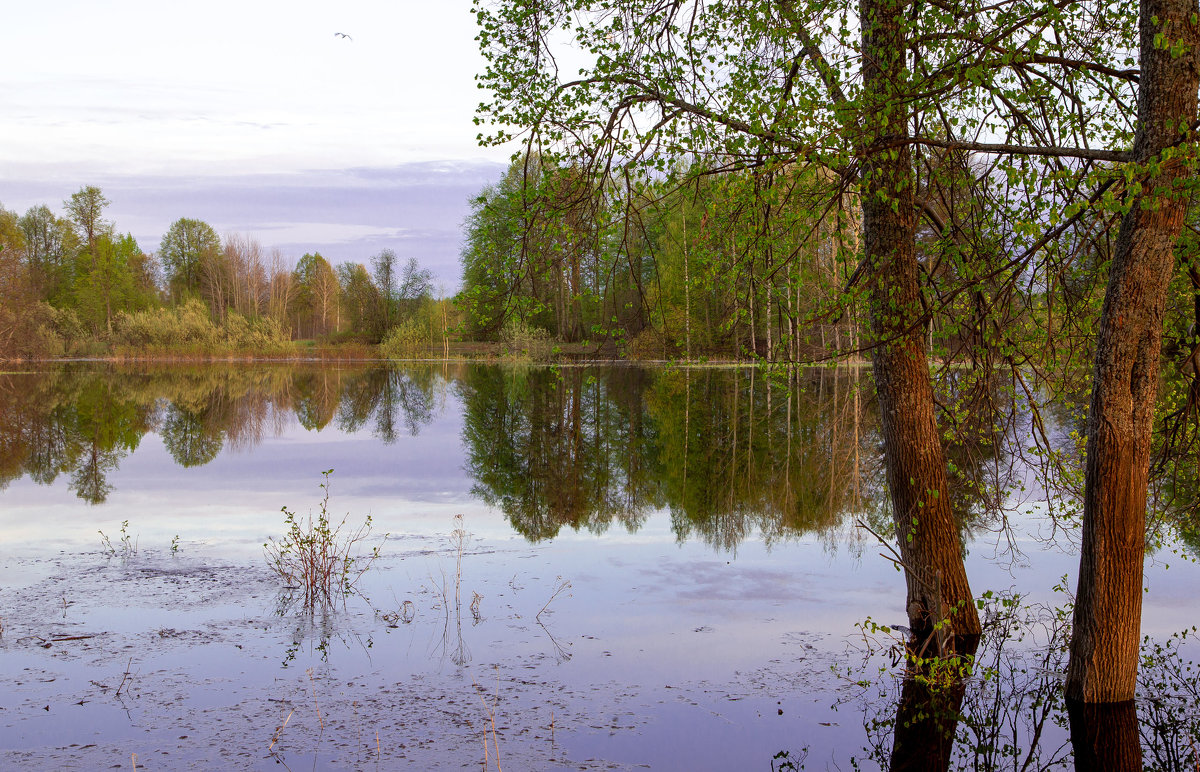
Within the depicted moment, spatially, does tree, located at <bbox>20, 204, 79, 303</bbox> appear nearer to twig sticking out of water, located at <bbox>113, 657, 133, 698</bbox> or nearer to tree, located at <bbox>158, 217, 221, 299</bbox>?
tree, located at <bbox>158, 217, 221, 299</bbox>

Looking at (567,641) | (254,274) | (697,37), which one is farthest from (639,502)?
(254,274)

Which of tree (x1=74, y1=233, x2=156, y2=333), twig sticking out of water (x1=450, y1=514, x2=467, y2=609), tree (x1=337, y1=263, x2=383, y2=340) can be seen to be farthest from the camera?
tree (x1=337, y1=263, x2=383, y2=340)

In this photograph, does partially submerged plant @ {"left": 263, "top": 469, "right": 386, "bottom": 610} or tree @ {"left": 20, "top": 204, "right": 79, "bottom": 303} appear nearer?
partially submerged plant @ {"left": 263, "top": 469, "right": 386, "bottom": 610}

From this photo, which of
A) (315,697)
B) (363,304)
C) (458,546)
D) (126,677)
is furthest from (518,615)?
(363,304)

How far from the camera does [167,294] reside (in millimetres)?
80500

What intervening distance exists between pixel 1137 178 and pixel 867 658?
4.64 meters

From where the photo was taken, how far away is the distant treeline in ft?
191

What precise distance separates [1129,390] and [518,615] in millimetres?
5933

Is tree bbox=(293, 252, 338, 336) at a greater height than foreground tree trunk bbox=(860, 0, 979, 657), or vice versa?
tree bbox=(293, 252, 338, 336)

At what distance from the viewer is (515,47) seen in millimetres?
8773

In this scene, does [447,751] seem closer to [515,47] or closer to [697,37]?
[515,47]

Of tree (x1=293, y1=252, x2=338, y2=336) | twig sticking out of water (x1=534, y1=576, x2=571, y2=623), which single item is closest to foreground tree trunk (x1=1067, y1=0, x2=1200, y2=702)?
twig sticking out of water (x1=534, y1=576, x2=571, y2=623)

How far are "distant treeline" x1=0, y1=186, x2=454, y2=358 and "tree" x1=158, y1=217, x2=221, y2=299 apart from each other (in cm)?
9

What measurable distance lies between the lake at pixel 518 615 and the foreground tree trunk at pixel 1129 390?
2.31ft
